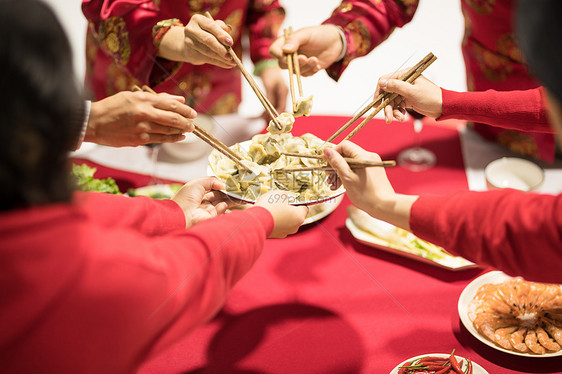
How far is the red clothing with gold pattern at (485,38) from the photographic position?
2121mm

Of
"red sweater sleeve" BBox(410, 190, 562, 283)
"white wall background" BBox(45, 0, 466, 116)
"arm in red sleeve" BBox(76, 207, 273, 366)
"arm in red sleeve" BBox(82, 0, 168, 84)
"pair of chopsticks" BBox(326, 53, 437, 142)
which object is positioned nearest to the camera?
"arm in red sleeve" BBox(76, 207, 273, 366)

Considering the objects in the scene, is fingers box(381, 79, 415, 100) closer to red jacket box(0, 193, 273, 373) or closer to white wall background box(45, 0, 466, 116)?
red jacket box(0, 193, 273, 373)

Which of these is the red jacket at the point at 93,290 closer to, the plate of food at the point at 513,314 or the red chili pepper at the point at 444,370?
the red chili pepper at the point at 444,370

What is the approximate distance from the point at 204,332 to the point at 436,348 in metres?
0.56

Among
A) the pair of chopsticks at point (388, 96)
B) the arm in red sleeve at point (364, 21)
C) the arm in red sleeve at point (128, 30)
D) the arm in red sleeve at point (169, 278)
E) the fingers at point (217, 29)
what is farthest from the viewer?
the arm in red sleeve at point (364, 21)

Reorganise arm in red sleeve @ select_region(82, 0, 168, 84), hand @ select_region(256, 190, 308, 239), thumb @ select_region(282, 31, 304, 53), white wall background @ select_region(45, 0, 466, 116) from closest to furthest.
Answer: hand @ select_region(256, 190, 308, 239)
thumb @ select_region(282, 31, 304, 53)
arm in red sleeve @ select_region(82, 0, 168, 84)
white wall background @ select_region(45, 0, 466, 116)

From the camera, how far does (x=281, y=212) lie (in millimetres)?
1244

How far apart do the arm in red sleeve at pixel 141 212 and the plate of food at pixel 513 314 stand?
73 cm

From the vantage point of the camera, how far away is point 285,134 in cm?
162

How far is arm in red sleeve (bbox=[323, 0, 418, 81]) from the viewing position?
2.14 meters

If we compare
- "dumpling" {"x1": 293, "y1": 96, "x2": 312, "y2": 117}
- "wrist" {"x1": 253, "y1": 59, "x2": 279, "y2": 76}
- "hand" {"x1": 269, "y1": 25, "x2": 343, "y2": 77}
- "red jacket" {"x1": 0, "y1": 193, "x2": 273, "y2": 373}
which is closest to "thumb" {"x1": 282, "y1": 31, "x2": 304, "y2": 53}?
"hand" {"x1": 269, "y1": 25, "x2": 343, "y2": 77}

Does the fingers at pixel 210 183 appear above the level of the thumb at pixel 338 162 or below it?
below

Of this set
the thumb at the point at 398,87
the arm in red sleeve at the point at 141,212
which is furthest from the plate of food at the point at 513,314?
the arm in red sleeve at the point at 141,212

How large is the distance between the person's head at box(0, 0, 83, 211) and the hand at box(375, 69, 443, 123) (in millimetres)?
991
